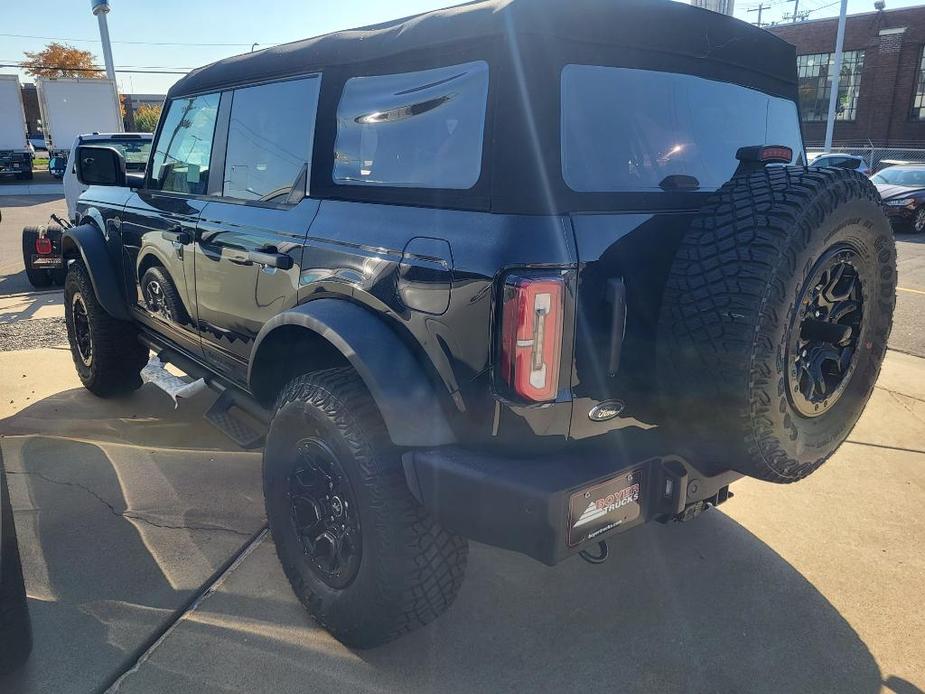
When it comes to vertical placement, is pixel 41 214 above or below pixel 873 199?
below

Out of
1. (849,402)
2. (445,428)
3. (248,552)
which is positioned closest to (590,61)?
(445,428)

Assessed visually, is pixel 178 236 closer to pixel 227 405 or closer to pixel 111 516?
pixel 227 405

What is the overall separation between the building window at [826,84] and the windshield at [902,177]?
57.0 feet

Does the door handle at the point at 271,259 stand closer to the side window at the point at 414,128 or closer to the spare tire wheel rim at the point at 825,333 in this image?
the side window at the point at 414,128

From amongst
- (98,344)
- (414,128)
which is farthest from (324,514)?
(98,344)

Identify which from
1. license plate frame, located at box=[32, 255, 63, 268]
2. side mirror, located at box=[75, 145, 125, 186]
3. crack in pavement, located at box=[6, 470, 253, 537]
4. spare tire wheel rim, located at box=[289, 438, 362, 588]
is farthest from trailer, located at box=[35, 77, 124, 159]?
spare tire wheel rim, located at box=[289, 438, 362, 588]

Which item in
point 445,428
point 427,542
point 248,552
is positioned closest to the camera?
point 445,428

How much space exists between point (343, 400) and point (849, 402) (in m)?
1.67

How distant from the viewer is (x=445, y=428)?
2.05 meters

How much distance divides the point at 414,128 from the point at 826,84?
116 ft

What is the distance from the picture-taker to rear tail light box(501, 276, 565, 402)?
1830 mm

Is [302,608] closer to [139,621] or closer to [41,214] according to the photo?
[139,621]

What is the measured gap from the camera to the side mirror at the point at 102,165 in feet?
12.6

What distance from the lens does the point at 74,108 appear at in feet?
78.1
